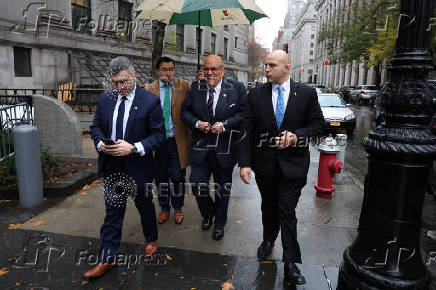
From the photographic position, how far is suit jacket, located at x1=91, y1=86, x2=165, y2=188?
3258mm

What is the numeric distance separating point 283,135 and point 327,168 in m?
2.79

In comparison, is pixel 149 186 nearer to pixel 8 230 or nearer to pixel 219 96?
pixel 219 96

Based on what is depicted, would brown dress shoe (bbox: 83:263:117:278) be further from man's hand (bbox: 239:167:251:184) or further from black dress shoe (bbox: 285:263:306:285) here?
black dress shoe (bbox: 285:263:306:285)

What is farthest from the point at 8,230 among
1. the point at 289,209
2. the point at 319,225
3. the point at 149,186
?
the point at 319,225

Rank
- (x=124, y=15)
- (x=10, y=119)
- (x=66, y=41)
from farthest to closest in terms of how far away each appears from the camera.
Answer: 1. (x=124, y=15)
2. (x=66, y=41)
3. (x=10, y=119)

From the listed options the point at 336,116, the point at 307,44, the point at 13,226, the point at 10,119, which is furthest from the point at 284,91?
the point at 307,44

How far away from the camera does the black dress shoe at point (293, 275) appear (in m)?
3.13

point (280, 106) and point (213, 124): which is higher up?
point (280, 106)

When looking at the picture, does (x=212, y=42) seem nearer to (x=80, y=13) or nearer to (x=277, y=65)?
(x=80, y=13)

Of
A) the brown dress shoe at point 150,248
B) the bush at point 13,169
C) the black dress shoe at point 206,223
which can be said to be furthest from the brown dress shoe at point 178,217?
the bush at point 13,169

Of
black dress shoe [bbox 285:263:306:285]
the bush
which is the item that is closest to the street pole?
black dress shoe [bbox 285:263:306:285]

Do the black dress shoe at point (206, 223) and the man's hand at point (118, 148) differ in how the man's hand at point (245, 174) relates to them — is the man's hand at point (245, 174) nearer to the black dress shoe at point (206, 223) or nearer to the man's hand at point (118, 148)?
the man's hand at point (118, 148)

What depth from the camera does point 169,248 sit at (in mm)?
3797

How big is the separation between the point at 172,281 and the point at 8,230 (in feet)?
7.60
